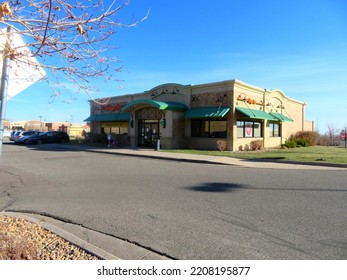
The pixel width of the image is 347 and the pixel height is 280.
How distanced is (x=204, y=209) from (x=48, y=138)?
29842 mm

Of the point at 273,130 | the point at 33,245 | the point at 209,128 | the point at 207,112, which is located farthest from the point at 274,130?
the point at 33,245

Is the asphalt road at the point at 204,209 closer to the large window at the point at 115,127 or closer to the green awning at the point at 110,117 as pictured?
the green awning at the point at 110,117

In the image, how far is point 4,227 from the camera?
442cm

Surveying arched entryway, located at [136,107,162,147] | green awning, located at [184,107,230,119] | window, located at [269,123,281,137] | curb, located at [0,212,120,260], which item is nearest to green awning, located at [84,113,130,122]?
arched entryway, located at [136,107,162,147]

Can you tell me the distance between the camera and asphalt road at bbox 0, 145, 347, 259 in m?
4.20

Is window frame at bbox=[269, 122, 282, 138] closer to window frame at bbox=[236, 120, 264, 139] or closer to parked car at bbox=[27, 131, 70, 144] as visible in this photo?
window frame at bbox=[236, 120, 264, 139]

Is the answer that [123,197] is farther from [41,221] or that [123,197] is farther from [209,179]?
[209,179]

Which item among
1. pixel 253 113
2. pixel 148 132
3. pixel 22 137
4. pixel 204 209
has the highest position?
pixel 253 113

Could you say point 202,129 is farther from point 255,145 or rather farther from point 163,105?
point 255,145

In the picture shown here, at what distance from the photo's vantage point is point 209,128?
2294cm

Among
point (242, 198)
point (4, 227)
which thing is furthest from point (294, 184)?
point (4, 227)

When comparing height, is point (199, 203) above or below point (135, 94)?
below

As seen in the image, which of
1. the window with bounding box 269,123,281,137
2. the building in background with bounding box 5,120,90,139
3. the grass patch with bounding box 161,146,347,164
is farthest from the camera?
the building in background with bounding box 5,120,90,139
